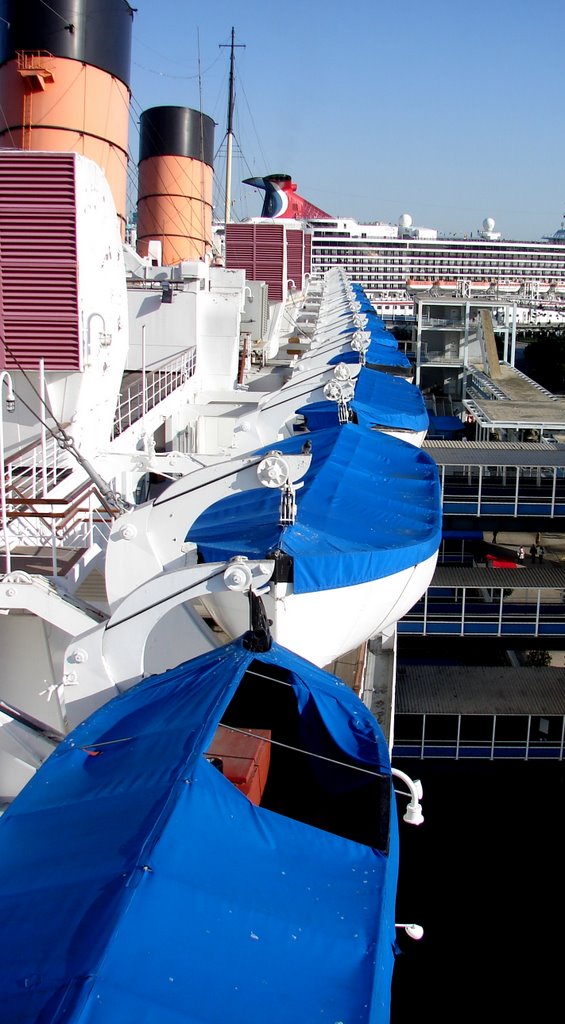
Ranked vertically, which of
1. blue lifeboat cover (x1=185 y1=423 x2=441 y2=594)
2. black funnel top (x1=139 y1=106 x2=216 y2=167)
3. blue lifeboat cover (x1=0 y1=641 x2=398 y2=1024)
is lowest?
blue lifeboat cover (x1=0 y1=641 x2=398 y2=1024)

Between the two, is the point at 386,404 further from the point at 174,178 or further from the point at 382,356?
the point at 174,178

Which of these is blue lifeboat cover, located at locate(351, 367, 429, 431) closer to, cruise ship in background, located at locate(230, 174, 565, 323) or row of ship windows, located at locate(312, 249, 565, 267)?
cruise ship in background, located at locate(230, 174, 565, 323)

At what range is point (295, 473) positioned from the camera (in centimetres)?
608

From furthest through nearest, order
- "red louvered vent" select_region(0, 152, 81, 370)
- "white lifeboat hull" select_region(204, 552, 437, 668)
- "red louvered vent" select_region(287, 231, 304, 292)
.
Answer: "red louvered vent" select_region(287, 231, 304, 292) → "red louvered vent" select_region(0, 152, 81, 370) → "white lifeboat hull" select_region(204, 552, 437, 668)

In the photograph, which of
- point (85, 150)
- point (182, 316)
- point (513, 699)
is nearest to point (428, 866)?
point (513, 699)

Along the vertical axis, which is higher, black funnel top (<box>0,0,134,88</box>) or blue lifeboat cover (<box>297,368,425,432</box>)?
black funnel top (<box>0,0,134,88</box>)

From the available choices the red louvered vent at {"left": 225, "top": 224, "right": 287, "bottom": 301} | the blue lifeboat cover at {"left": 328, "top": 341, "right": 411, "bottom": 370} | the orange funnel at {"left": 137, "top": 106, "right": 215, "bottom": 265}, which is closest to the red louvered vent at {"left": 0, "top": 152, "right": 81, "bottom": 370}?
the blue lifeboat cover at {"left": 328, "top": 341, "right": 411, "bottom": 370}

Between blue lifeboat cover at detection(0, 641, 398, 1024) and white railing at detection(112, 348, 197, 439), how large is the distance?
7.87 metres

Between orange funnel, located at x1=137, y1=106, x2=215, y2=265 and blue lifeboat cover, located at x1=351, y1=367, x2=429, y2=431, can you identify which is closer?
blue lifeboat cover, located at x1=351, y1=367, x2=429, y2=431

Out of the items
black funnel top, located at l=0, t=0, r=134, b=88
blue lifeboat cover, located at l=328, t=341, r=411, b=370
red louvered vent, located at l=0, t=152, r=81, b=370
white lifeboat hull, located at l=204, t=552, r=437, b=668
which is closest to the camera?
white lifeboat hull, located at l=204, t=552, r=437, b=668

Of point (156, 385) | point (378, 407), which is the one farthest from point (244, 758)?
point (156, 385)

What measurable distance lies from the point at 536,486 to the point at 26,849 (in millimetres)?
15810

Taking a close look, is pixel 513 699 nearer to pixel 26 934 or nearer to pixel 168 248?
pixel 26 934

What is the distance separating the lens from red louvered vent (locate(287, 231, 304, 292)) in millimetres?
35406
